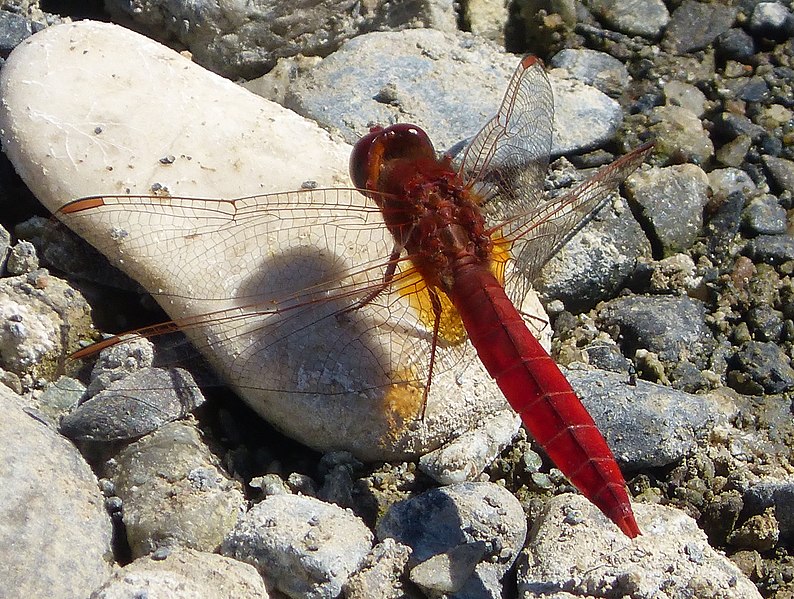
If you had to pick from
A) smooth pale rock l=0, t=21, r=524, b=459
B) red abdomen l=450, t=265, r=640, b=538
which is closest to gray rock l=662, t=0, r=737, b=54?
smooth pale rock l=0, t=21, r=524, b=459

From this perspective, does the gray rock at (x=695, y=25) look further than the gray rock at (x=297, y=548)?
Yes

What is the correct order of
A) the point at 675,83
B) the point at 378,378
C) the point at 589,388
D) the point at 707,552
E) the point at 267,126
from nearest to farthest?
1. the point at 707,552
2. the point at 378,378
3. the point at 589,388
4. the point at 267,126
5. the point at 675,83

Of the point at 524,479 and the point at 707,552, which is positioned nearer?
the point at 707,552

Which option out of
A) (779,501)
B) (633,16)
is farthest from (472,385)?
(633,16)

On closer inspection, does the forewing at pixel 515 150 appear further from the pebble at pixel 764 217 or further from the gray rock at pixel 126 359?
the gray rock at pixel 126 359

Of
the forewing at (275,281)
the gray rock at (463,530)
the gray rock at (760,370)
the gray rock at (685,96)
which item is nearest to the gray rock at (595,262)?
the gray rock at (760,370)

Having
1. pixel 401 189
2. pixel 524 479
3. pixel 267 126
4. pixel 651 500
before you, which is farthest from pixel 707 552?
pixel 267 126

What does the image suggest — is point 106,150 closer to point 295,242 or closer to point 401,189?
point 295,242

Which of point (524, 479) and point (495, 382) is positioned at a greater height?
point (495, 382)
